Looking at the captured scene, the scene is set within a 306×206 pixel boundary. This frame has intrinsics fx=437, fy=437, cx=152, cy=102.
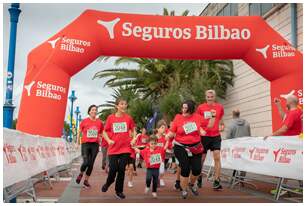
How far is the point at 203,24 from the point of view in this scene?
12508 millimetres

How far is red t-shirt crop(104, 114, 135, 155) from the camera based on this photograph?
7.56 meters

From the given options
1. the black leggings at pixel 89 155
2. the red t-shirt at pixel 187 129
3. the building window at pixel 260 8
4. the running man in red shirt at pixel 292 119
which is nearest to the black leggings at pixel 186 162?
the red t-shirt at pixel 187 129

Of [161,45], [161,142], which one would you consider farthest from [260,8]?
[161,142]

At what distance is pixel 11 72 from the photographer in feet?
34.9

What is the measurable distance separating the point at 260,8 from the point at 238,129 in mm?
11621

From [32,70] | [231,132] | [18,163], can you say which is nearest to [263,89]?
[231,132]

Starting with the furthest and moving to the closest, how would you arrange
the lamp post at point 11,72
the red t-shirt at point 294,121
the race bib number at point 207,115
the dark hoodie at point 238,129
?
the dark hoodie at point 238,129, the lamp post at point 11,72, the race bib number at point 207,115, the red t-shirt at point 294,121

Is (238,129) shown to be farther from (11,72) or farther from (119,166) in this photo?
(11,72)

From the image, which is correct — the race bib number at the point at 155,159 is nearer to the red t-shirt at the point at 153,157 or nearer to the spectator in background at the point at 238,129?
the red t-shirt at the point at 153,157

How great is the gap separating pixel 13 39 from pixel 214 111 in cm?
520

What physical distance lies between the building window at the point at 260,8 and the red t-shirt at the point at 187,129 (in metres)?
13.2

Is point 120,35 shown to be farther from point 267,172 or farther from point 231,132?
point 267,172

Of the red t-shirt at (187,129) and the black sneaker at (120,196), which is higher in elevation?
the red t-shirt at (187,129)

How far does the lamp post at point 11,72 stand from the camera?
33.6ft
